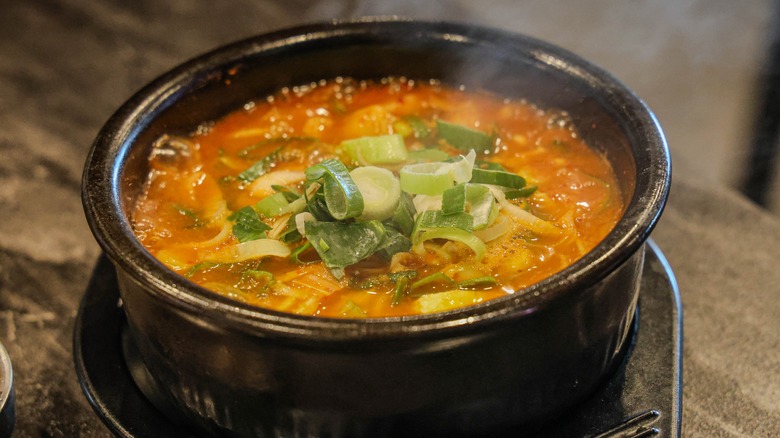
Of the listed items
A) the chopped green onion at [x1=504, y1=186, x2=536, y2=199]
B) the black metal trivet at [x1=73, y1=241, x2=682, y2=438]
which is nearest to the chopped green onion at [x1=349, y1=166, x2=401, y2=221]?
the chopped green onion at [x1=504, y1=186, x2=536, y2=199]

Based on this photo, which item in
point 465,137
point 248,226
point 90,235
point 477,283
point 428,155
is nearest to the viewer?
point 477,283

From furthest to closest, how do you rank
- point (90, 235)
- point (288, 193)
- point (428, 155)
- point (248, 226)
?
point (90, 235), point (428, 155), point (288, 193), point (248, 226)

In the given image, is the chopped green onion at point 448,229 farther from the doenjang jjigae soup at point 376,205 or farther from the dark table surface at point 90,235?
the dark table surface at point 90,235

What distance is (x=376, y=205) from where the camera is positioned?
2.28 metres

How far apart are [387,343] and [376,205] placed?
0.62m

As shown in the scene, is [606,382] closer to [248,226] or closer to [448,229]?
[448,229]

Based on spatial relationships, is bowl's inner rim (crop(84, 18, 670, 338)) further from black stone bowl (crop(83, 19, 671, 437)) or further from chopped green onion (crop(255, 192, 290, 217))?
chopped green onion (crop(255, 192, 290, 217))

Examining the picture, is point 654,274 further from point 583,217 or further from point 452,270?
point 452,270

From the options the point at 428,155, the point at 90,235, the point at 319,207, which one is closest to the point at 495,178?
the point at 428,155

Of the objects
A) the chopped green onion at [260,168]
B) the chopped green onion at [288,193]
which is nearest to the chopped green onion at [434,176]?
the chopped green onion at [288,193]

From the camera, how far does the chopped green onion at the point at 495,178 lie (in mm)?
2430

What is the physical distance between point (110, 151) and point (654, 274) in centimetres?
168

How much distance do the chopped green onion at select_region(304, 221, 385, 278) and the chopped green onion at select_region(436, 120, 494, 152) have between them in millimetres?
694

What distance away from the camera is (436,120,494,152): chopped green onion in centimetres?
281
